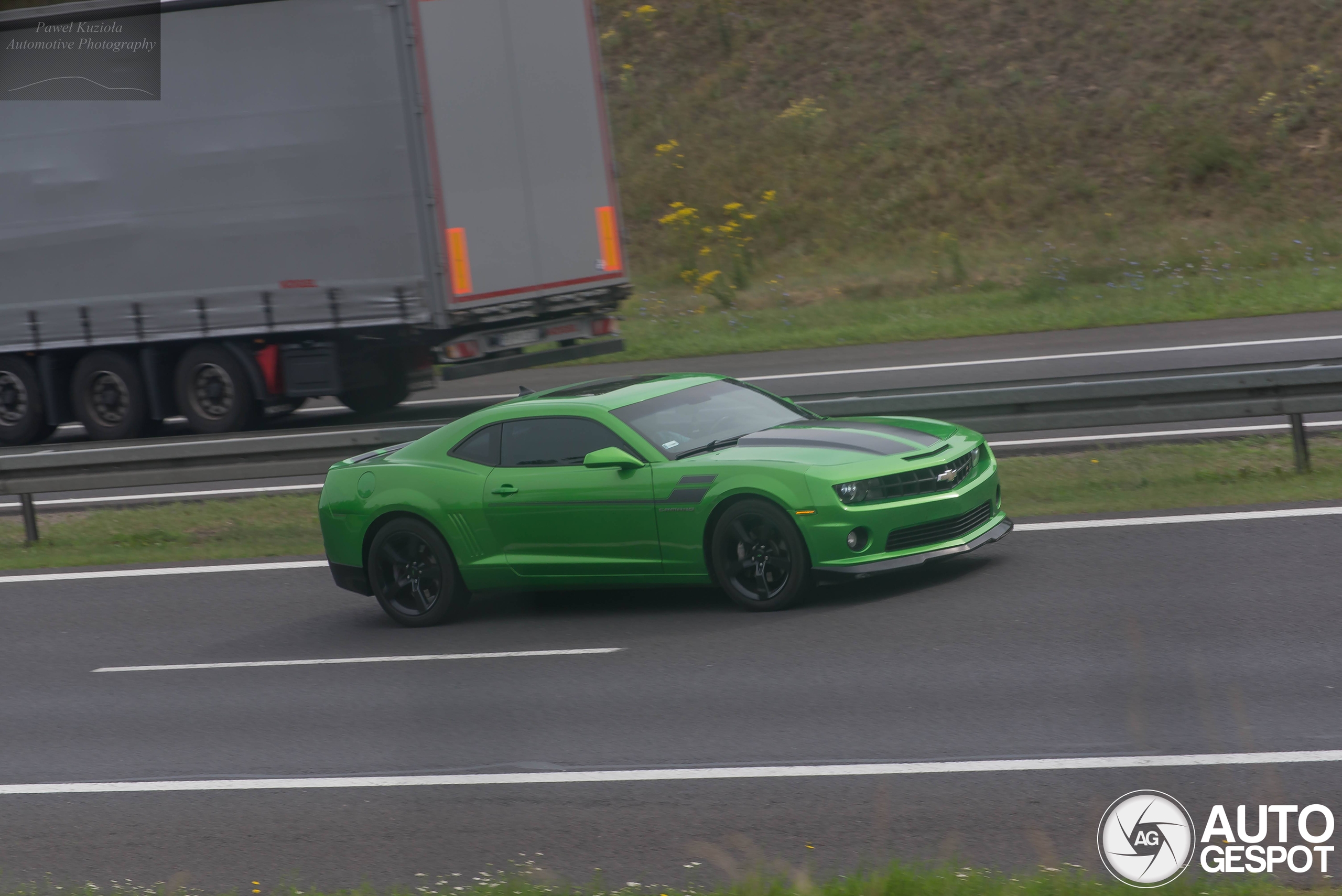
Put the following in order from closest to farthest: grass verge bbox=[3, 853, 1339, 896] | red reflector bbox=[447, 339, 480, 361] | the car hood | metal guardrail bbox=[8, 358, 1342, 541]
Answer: grass verge bbox=[3, 853, 1339, 896] → the car hood → metal guardrail bbox=[8, 358, 1342, 541] → red reflector bbox=[447, 339, 480, 361]

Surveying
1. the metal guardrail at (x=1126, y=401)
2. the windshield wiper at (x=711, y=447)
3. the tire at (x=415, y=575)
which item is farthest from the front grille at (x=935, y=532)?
the tire at (x=415, y=575)

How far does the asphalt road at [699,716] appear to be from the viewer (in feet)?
18.4

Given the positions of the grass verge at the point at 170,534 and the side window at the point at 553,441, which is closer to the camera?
the side window at the point at 553,441

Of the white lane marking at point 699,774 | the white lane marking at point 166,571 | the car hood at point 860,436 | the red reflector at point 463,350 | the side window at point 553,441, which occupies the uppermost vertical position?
the red reflector at point 463,350

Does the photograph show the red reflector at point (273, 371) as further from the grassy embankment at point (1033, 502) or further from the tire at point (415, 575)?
the tire at point (415, 575)

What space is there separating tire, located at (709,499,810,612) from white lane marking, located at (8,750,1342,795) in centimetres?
238

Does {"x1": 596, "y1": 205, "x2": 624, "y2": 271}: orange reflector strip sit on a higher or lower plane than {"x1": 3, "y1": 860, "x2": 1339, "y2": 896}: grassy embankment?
higher

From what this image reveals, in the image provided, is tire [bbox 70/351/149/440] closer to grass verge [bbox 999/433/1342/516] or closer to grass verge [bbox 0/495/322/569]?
grass verge [bbox 0/495/322/569]

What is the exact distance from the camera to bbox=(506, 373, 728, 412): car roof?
9.52 m

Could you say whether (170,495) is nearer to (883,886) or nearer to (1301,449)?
(1301,449)

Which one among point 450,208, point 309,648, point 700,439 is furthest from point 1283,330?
point 309,648

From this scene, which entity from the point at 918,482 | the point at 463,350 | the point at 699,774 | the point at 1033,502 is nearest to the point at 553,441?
the point at 918,482

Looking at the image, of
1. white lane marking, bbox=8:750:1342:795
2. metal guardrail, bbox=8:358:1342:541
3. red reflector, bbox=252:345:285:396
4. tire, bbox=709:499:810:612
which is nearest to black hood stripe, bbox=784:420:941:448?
tire, bbox=709:499:810:612

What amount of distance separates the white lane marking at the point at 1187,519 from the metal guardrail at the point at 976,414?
46.9 inches
